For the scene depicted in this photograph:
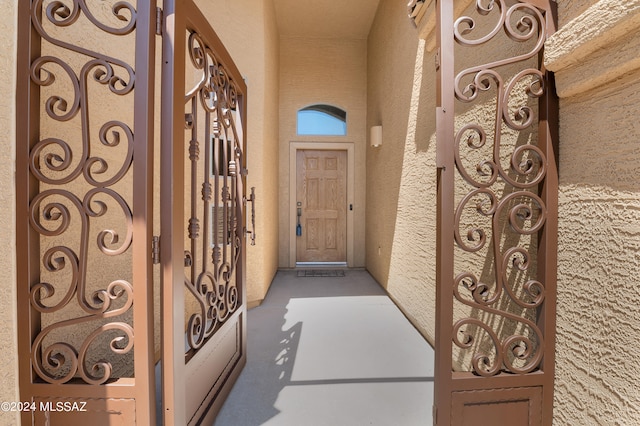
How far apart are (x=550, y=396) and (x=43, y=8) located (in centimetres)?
237

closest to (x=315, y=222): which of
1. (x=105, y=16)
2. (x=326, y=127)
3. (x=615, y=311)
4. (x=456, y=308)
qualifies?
(x=326, y=127)

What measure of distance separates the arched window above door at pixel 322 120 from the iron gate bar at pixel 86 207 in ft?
12.3

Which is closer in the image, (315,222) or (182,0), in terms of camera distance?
(182,0)

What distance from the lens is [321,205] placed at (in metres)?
4.75

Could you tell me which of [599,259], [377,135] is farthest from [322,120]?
[599,259]

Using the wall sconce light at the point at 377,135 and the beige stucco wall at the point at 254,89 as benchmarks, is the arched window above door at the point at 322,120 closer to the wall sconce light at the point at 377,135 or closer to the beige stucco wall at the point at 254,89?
the wall sconce light at the point at 377,135

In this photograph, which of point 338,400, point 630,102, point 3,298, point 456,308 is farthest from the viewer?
point 456,308

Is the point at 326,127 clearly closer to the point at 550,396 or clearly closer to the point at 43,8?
the point at 43,8

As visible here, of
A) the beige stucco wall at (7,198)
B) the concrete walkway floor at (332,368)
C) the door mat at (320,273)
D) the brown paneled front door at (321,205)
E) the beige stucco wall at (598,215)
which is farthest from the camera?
the brown paneled front door at (321,205)

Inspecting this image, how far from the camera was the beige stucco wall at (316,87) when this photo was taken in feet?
15.1

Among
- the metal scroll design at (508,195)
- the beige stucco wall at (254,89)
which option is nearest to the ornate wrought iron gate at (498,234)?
the metal scroll design at (508,195)

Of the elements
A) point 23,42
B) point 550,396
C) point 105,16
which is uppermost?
point 105,16

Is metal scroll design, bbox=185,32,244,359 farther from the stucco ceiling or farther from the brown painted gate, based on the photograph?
the stucco ceiling

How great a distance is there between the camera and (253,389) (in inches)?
65.9
